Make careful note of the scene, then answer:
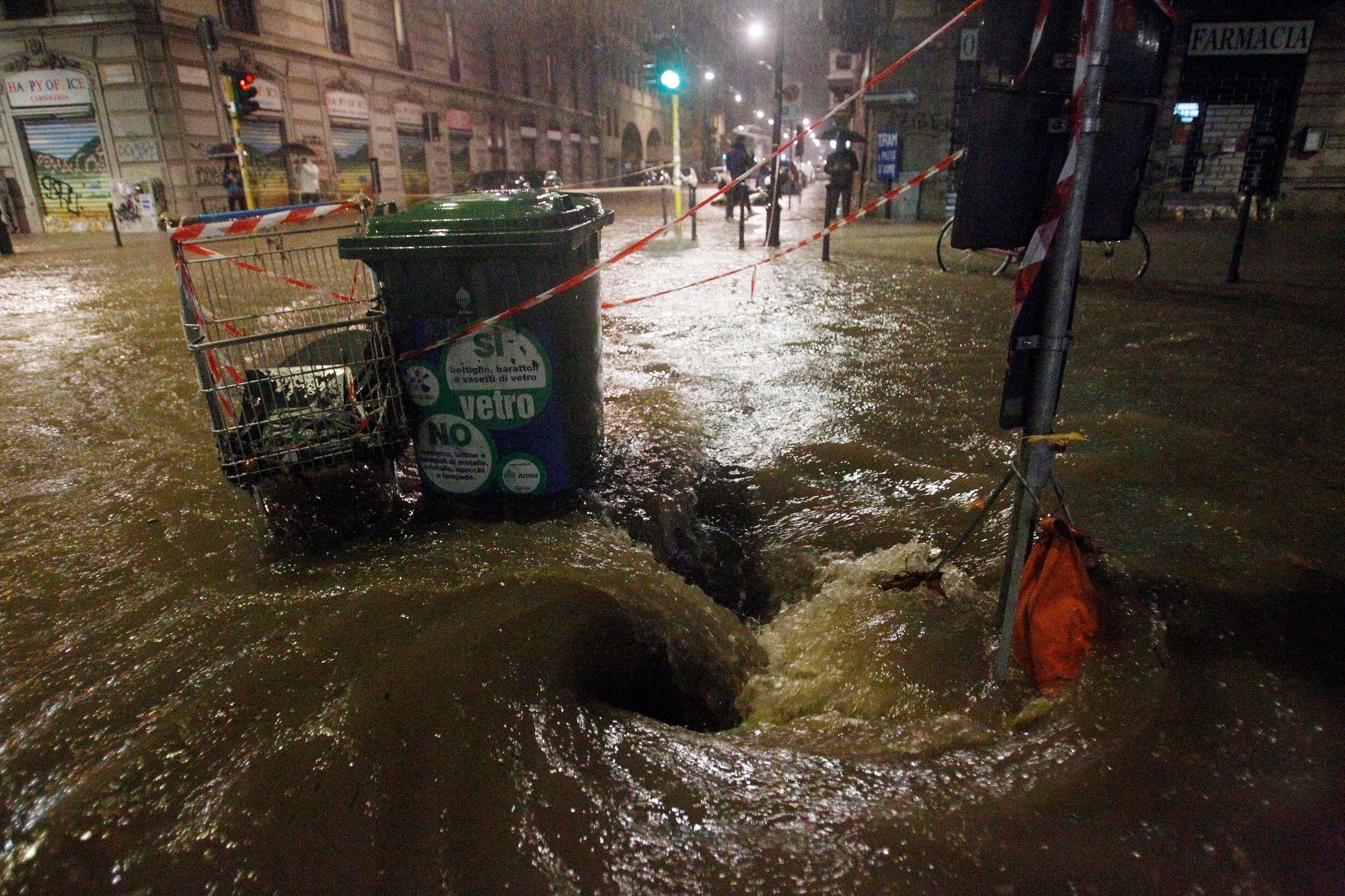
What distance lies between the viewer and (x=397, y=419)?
3.27 meters

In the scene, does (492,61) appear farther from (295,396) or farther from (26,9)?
(295,396)

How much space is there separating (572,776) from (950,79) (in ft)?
69.2

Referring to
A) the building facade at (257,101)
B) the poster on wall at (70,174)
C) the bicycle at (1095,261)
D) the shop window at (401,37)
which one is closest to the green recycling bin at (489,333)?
the bicycle at (1095,261)

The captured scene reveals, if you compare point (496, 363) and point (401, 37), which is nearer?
point (496, 363)

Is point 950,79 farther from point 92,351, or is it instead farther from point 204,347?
point 204,347

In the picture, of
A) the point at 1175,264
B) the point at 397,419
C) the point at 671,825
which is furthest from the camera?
the point at 1175,264

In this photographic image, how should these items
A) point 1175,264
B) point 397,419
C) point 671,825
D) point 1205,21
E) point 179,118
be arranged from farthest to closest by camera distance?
point 179,118, point 1205,21, point 1175,264, point 397,419, point 671,825

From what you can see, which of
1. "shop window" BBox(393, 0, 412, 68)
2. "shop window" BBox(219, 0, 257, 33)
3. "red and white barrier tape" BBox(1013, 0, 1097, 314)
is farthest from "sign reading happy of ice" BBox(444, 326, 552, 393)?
"shop window" BBox(393, 0, 412, 68)

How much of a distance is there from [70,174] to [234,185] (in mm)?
4824

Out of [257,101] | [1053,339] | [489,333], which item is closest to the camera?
[1053,339]

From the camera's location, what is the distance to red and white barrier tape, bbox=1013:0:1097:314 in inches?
76.0

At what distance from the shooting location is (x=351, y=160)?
89.9ft

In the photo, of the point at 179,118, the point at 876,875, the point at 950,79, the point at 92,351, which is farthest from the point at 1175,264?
the point at 179,118

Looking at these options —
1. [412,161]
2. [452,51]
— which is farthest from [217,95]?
[452,51]
